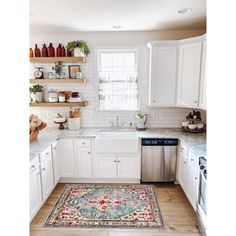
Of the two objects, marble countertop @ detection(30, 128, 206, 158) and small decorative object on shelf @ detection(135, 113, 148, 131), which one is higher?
small decorative object on shelf @ detection(135, 113, 148, 131)

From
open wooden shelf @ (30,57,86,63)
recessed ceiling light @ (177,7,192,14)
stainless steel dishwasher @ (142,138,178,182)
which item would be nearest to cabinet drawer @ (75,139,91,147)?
stainless steel dishwasher @ (142,138,178,182)

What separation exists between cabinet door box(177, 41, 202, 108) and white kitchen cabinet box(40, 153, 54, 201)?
7.59 feet

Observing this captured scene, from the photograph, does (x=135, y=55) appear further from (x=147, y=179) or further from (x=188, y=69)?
(x=147, y=179)

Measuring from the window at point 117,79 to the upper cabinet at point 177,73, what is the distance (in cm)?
44

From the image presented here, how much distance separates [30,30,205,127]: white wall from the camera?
366 cm

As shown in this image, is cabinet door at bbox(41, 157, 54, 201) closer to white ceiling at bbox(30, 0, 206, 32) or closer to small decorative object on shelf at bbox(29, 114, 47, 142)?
small decorative object on shelf at bbox(29, 114, 47, 142)

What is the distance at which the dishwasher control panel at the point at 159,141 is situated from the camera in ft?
10.8

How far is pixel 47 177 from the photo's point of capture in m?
2.93

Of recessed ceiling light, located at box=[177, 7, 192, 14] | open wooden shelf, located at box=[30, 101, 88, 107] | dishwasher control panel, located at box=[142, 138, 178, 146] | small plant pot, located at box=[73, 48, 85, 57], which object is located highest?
recessed ceiling light, located at box=[177, 7, 192, 14]

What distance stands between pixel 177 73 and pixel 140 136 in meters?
1.23

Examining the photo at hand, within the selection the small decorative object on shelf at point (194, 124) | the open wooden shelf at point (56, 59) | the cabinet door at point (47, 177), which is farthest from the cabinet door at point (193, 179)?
the open wooden shelf at point (56, 59)
